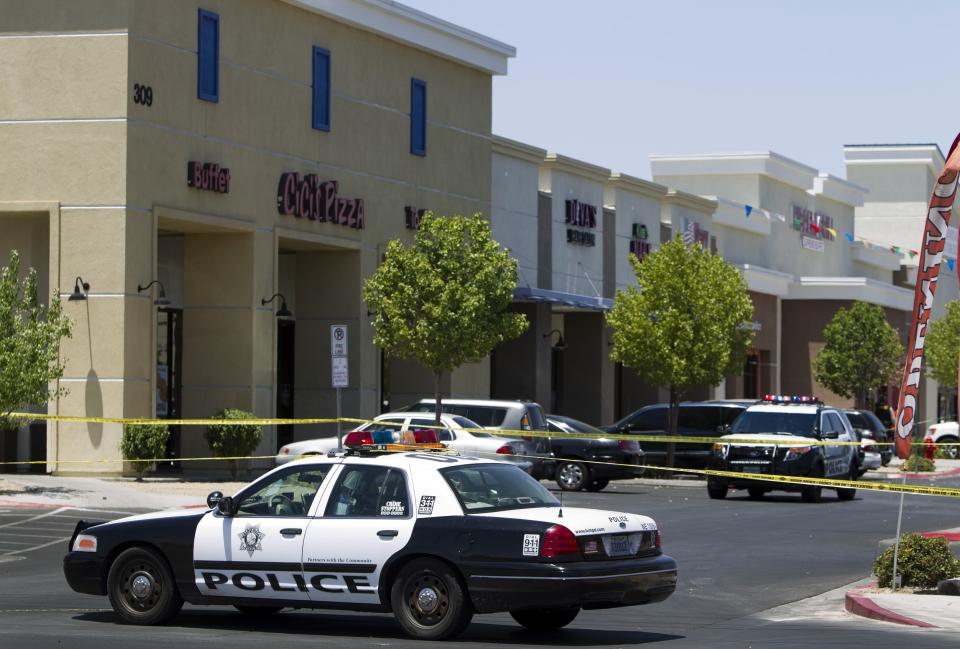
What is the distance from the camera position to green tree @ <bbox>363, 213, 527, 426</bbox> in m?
34.8

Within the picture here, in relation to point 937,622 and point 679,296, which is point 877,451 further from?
point 937,622

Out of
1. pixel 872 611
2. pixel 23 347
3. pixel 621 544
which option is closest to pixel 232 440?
pixel 23 347

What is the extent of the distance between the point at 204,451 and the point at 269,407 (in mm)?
1694

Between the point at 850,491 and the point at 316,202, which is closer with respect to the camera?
the point at 850,491

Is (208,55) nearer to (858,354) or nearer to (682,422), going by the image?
(682,422)

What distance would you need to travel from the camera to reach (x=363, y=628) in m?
13.5

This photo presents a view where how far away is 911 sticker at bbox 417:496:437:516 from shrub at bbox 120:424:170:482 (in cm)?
1866

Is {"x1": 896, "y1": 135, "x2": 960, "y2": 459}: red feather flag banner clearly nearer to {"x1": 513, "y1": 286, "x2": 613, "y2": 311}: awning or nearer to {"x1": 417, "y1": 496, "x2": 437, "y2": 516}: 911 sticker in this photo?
{"x1": 417, "y1": 496, "x2": 437, "y2": 516}: 911 sticker

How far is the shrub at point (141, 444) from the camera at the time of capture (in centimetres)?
3047

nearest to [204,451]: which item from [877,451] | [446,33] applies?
[446,33]

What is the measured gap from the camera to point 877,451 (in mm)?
41812

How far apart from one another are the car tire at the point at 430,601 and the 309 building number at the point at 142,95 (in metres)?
20.1

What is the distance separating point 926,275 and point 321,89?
22249 millimetres

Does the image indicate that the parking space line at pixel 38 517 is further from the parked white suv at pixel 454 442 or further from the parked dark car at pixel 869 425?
the parked dark car at pixel 869 425
